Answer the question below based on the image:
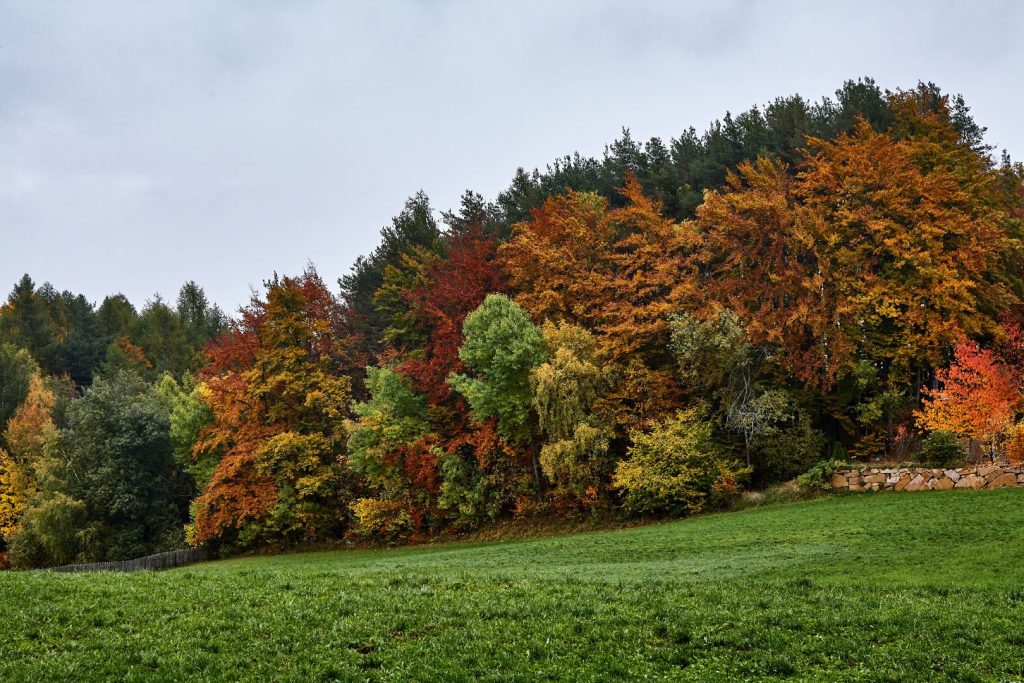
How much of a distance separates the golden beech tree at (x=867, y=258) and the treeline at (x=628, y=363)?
154 millimetres

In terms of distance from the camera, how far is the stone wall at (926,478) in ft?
99.8

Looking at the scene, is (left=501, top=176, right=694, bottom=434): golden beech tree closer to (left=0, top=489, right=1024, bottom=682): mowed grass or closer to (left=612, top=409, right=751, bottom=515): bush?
(left=612, top=409, right=751, bottom=515): bush

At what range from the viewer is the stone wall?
30.4 m

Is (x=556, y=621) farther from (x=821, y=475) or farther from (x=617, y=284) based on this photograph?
(x=617, y=284)

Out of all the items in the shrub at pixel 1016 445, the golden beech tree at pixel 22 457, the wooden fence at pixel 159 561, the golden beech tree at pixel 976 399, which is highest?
the golden beech tree at pixel 22 457

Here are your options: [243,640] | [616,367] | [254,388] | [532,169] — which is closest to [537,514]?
[616,367]

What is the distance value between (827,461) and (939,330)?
822 centimetres

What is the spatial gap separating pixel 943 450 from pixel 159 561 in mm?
43111

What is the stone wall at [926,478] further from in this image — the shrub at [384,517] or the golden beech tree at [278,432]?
the golden beech tree at [278,432]

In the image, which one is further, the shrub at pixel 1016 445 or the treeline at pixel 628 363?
the treeline at pixel 628 363

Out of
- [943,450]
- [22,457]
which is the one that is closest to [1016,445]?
[943,450]

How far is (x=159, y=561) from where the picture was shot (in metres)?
44.4

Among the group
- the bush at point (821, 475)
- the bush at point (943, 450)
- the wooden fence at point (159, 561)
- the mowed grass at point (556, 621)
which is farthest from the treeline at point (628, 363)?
the mowed grass at point (556, 621)

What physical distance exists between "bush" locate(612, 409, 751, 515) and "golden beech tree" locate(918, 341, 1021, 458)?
920cm
